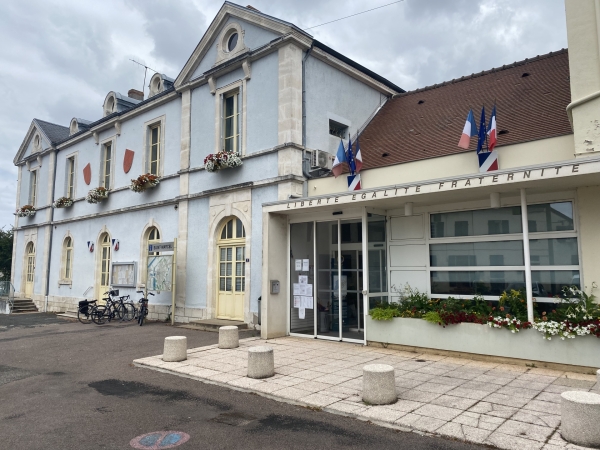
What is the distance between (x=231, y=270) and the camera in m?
13.1

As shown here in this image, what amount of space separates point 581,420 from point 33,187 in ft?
87.8

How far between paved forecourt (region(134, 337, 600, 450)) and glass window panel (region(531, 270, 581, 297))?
1.44 m

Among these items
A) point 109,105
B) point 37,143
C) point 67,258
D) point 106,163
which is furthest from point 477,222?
point 37,143

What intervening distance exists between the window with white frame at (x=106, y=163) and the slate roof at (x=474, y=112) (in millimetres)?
11220

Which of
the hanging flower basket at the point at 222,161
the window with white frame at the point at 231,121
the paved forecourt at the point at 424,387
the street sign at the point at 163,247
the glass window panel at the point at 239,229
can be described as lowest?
the paved forecourt at the point at 424,387

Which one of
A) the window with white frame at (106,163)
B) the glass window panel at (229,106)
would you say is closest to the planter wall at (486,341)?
the glass window panel at (229,106)

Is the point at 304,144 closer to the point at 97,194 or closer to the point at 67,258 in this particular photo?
the point at 97,194

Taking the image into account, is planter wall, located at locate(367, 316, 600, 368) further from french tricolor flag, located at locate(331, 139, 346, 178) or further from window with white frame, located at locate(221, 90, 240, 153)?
window with white frame, located at locate(221, 90, 240, 153)

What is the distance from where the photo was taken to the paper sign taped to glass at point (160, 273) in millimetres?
13703

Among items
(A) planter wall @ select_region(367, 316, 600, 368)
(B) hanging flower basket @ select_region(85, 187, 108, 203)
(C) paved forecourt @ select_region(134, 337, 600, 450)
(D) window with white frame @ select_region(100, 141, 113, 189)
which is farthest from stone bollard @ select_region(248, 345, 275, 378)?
(D) window with white frame @ select_region(100, 141, 113, 189)

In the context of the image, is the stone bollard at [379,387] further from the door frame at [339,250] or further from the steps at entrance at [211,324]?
the steps at entrance at [211,324]

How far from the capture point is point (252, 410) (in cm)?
558

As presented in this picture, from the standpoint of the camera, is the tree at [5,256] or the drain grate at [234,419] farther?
the tree at [5,256]

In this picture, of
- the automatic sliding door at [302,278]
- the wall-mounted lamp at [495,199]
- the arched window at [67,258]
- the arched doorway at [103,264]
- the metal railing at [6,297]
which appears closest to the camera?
the wall-mounted lamp at [495,199]
